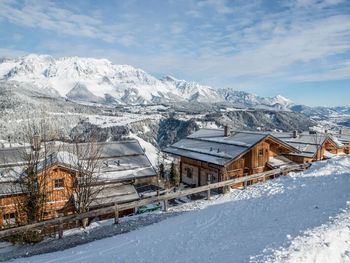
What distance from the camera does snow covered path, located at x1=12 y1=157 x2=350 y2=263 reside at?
10.4m

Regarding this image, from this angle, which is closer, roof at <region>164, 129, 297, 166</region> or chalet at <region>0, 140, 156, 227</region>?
chalet at <region>0, 140, 156, 227</region>

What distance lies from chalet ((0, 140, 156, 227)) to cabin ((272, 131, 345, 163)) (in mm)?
20638

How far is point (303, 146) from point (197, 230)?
39.2 m

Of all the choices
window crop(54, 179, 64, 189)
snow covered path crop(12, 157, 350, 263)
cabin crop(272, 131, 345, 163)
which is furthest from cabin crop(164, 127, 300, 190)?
snow covered path crop(12, 157, 350, 263)

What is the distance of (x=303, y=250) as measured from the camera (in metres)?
8.84

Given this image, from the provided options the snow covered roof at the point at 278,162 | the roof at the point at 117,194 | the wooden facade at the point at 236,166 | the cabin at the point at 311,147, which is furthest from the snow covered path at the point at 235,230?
the cabin at the point at 311,147

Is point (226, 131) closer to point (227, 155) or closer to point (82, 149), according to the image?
point (227, 155)

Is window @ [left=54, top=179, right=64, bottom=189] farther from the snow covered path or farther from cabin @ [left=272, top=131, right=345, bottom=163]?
cabin @ [left=272, top=131, right=345, bottom=163]

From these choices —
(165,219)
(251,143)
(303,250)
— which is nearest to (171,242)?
(165,219)

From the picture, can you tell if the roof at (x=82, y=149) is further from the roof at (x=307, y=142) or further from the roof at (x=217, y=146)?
the roof at (x=307, y=142)

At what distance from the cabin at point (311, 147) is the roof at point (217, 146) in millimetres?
6710

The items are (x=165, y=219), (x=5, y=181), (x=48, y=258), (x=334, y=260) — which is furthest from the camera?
(x=5, y=181)

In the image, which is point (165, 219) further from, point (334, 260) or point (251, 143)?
point (251, 143)

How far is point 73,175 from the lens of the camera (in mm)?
34531
